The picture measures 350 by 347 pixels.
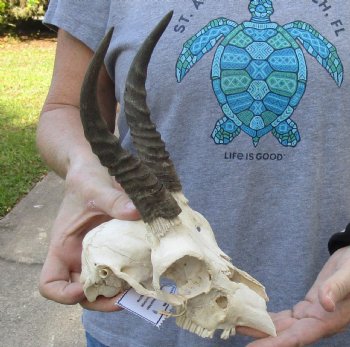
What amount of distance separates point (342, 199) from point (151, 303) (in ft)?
2.05

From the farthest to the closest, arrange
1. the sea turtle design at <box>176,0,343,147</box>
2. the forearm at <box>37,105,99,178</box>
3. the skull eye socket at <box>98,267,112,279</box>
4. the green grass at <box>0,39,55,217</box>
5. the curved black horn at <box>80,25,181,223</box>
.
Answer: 1. the green grass at <box>0,39,55,217</box>
2. the forearm at <box>37,105,99,178</box>
3. the sea turtle design at <box>176,0,343,147</box>
4. the skull eye socket at <box>98,267,112,279</box>
5. the curved black horn at <box>80,25,181,223</box>

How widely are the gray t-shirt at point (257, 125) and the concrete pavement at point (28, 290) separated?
100 inches

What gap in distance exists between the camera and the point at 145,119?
4.85 ft

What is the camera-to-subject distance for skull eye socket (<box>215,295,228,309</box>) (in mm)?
1686

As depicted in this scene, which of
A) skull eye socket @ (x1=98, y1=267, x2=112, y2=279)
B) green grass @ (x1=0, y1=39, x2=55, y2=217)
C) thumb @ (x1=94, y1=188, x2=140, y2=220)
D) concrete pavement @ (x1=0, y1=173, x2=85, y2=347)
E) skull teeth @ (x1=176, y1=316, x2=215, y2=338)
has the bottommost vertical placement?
green grass @ (x1=0, y1=39, x2=55, y2=217)

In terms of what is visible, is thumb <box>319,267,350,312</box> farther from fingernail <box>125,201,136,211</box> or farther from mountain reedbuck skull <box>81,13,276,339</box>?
fingernail <box>125,201,136,211</box>

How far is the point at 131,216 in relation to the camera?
1.59m

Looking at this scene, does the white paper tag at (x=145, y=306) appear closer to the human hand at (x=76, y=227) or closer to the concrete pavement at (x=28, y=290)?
the human hand at (x=76, y=227)

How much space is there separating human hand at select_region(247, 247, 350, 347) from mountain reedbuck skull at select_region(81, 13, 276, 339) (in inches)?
2.0

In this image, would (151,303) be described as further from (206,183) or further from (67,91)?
(67,91)

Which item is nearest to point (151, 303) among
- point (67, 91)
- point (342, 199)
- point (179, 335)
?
point (179, 335)

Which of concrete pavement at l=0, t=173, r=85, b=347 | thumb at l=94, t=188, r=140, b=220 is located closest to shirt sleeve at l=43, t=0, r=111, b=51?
thumb at l=94, t=188, r=140, b=220

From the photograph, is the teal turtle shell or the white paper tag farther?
the teal turtle shell

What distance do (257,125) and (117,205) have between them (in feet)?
1.53
